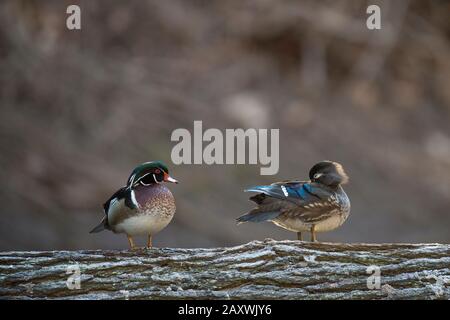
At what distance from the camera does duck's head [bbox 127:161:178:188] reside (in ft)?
12.2

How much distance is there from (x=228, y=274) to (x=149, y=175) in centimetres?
52

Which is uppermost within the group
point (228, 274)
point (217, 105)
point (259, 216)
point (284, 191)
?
point (217, 105)

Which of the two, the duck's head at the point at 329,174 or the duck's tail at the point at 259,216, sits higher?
the duck's head at the point at 329,174

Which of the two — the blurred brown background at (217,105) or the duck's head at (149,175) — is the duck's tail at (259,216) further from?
the blurred brown background at (217,105)

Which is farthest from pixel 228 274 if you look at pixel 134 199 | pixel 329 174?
pixel 329 174

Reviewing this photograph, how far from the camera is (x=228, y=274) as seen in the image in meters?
3.57

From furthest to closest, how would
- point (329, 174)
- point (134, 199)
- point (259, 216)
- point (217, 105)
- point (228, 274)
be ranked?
1. point (217, 105)
2. point (329, 174)
3. point (259, 216)
4. point (134, 199)
5. point (228, 274)

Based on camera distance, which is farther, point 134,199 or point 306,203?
point 306,203

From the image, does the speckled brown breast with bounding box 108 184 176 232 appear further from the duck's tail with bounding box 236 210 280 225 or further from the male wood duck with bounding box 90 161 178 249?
the duck's tail with bounding box 236 210 280 225

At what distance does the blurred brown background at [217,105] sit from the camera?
7.22m

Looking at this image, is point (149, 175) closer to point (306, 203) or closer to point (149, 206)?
point (149, 206)

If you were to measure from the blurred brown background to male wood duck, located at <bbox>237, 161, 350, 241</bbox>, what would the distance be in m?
Answer: 2.85

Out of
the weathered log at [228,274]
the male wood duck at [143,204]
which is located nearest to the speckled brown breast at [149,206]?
the male wood duck at [143,204]

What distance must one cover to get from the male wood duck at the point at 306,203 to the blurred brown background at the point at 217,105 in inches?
112
